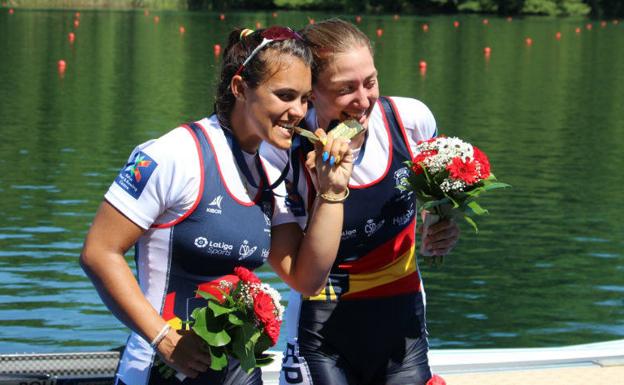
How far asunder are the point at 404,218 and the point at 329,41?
754 millimetres

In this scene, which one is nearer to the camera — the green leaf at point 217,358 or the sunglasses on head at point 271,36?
the green leaf at point 217,358

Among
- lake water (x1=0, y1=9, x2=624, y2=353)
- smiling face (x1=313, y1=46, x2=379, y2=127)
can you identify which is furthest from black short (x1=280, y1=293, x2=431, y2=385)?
lake water (x1=0, y1=9, x2=624, y2=353)

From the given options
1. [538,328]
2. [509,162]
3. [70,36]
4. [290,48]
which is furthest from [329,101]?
[70,36]

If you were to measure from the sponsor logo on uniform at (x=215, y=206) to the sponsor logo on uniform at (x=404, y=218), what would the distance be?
40.1 inches

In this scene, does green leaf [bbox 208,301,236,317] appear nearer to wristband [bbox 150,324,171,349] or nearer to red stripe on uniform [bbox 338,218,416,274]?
wristband [bbox 150,324,171,349]

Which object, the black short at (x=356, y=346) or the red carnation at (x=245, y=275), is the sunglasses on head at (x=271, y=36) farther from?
the black short at (x=356, y=346)

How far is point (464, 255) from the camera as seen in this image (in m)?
13.3

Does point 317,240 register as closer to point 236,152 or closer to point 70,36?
point 236,152

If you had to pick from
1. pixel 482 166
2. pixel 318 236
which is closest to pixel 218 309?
pixel 318 236

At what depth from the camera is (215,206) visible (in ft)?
11.8

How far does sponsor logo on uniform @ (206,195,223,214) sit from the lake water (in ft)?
6.17

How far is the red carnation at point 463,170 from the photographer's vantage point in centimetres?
444

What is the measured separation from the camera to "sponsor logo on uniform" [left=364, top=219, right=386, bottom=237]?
4.36m

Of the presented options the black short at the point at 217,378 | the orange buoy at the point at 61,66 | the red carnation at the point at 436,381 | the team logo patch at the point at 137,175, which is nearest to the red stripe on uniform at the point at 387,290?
the red carnation at the point at 436,381
